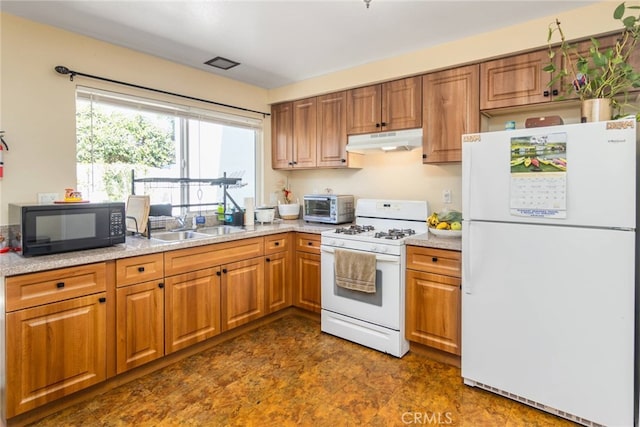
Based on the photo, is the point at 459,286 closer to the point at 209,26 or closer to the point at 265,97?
the point at 209,26

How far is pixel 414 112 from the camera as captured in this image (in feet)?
9.71

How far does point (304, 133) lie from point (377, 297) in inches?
78.3

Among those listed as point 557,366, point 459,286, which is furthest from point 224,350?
point 557,366

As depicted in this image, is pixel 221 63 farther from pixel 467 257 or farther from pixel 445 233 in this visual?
pixel 467 257

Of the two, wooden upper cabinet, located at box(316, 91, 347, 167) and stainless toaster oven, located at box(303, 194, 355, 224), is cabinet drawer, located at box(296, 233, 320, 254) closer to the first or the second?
stainless toaster oven, located at box(303, 194, 355, 224)

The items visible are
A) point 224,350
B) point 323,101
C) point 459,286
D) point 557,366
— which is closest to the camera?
point 557,366

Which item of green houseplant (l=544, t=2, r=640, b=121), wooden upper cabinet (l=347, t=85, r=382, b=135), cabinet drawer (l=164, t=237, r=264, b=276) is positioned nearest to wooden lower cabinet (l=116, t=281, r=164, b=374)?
cabinet drawer (l=164, t=237, r=264, b=276)

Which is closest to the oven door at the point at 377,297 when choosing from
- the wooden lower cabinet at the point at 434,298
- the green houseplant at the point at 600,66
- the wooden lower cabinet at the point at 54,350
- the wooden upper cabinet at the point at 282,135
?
the wooden lower cabinet at the point at 434,298

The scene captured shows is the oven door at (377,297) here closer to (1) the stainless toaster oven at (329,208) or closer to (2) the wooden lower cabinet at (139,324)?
(1) the stainless toaster oven at (329,208)

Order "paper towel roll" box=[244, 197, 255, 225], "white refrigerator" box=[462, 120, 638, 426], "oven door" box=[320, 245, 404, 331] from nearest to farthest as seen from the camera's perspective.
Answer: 1. "white refrigerator" box=[462, 120, 638, 426]
2. "oven door" box=[320, 245, 404, 331]
3. "paper towel roll" box=[244, 197, 255, 225]

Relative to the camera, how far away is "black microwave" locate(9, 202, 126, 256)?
1918mm

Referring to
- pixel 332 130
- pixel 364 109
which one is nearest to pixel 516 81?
pixel 364 109

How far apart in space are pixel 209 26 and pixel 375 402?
2713 mm

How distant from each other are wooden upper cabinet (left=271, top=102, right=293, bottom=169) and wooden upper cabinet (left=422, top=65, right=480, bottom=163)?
5.20 ft
